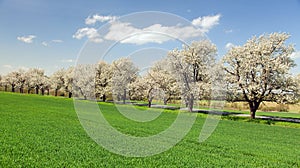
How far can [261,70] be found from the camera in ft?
133

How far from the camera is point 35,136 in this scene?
15578mm

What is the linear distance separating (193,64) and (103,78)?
3647 centimetres

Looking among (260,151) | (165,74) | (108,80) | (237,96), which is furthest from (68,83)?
(260,151)

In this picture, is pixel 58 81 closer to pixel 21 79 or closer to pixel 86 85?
pixel 21 79

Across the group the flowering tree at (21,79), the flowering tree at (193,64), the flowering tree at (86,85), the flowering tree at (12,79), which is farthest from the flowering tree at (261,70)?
the flowering tree at (12,79)

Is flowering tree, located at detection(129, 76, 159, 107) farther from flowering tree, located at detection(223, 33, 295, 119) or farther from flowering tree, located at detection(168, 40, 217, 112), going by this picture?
flowering tree, located at detection(223, 33, 295, 119)

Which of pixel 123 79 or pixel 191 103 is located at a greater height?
pixel 123 79

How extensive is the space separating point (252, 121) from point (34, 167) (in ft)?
117

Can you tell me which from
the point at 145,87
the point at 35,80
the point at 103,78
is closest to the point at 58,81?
the point at 35,80

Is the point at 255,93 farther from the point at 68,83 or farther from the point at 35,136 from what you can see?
the point at 68,83

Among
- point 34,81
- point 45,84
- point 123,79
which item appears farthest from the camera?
point 34,81

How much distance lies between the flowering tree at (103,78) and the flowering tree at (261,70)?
41.2 metres

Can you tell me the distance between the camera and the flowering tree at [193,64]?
46812 mm

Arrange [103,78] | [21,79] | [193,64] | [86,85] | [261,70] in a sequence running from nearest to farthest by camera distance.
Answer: [261,70] → [193,64] → [86,85] → [103,78] → [21,79]
